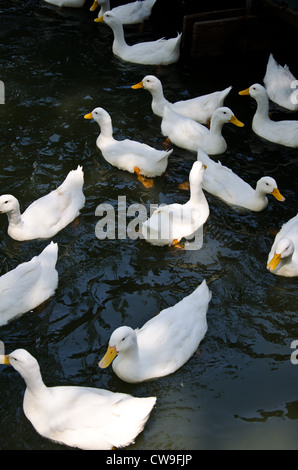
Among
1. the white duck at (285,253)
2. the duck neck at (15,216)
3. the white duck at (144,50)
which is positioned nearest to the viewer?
the white duck at (285,253)

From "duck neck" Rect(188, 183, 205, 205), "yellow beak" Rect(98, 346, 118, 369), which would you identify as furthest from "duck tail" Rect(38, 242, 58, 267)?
"duck neck" Rect(188, 183, 205, 205)

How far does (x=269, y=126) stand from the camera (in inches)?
301

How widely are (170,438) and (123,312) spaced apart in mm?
1329

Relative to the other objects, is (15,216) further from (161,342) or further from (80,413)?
(80,413)

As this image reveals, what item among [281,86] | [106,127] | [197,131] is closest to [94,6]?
[281,86]

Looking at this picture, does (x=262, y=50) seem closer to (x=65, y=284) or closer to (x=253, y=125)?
(x=253, y=125)

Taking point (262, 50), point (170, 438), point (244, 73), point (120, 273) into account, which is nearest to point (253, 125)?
point (244, 73)

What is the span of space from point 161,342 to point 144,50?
19.3ft

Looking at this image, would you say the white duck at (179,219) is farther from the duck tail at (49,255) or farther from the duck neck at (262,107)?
the duck neck at (262,107)

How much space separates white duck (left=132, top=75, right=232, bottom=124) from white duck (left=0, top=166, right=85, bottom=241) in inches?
87.2

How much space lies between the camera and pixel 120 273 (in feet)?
18.4

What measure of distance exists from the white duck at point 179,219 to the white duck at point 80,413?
1.99m

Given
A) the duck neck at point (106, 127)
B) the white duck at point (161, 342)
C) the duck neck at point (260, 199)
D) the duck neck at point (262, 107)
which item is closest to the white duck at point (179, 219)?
the duck neck at point (260, 199)

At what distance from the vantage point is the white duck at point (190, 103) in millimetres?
7742
